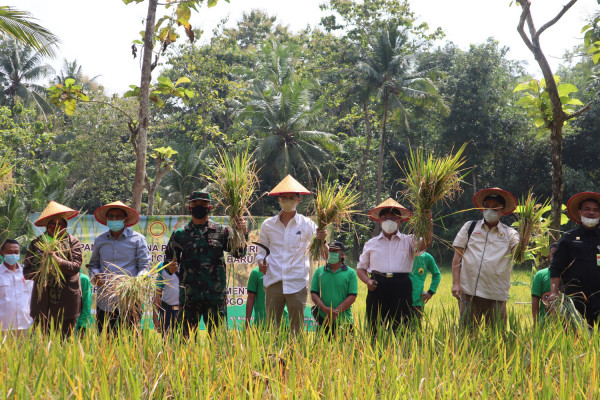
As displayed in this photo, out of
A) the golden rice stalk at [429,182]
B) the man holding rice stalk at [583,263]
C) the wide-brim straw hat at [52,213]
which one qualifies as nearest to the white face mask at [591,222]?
the man holding rice stalk at [583,263]

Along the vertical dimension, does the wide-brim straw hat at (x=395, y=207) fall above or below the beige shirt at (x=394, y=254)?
above

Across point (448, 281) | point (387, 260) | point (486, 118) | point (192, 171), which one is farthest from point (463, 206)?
point (387, 260)

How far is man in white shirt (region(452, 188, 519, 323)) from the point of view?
5141mm

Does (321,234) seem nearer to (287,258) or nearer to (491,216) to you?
(287,258)

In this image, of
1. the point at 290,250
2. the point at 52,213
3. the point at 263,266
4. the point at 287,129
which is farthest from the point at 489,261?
the point at 287,129

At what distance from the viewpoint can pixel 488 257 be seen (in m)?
5.16

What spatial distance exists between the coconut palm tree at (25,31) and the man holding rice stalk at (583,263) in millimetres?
6585

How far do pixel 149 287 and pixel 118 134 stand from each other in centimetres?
2375

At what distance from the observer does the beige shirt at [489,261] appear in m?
5.14

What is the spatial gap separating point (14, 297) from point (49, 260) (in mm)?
1121

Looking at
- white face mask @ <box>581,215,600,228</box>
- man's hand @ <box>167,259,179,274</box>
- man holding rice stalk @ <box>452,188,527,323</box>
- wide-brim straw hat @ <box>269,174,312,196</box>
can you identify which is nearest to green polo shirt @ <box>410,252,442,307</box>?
man holding rice stalk @ <box>452,188,527,323</box>

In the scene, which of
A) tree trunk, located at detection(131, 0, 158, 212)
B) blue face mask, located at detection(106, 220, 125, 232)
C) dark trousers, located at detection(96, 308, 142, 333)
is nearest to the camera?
dark trousers, located at detection(96, 308, 142, 333)

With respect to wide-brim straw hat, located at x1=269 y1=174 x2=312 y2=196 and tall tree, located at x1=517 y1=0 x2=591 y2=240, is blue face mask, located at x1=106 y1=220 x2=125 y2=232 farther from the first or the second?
tall tree, located at x1=517 y1=0 x2=591 y2=240

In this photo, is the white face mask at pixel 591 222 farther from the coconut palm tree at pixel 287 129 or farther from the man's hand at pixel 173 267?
the coconut palm tree at pixel 287 129
